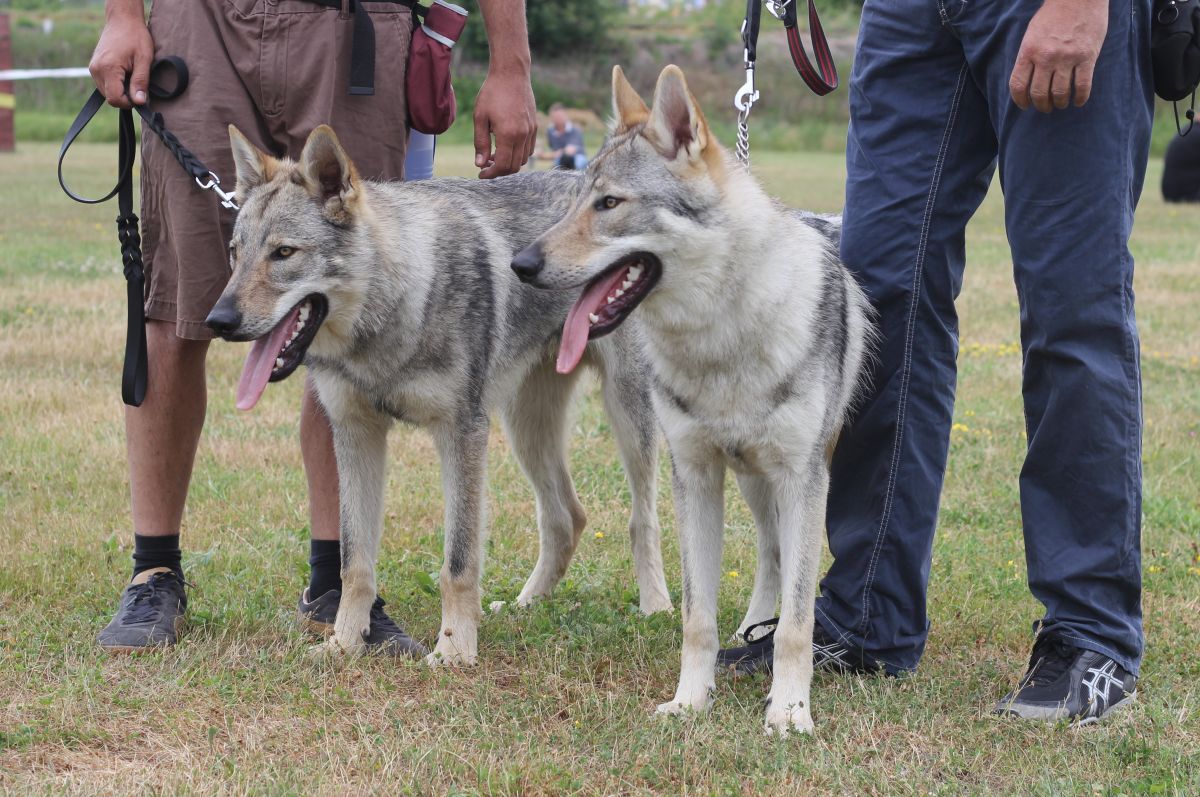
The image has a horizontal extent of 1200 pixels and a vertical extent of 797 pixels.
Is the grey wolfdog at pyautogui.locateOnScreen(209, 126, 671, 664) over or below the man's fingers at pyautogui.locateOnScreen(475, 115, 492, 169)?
below

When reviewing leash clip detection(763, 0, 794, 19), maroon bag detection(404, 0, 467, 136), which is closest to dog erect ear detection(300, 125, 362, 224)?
maroon bag detection(404, 0, 467, 136)

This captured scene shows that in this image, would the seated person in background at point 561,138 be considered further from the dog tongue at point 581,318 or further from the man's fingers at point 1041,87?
the man's fingers at point 1041,87

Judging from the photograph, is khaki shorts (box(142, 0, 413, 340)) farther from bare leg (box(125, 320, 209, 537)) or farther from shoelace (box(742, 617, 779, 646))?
shoelace (box(742, 617, 779, 646))

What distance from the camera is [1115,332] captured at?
3.01m

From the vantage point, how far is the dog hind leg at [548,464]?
425 centimetres

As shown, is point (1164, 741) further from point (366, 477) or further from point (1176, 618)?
point (366, 477)

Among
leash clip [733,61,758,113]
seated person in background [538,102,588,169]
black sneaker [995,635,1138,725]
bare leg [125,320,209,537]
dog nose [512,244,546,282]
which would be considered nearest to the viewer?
dog nose [512,244,546,282]

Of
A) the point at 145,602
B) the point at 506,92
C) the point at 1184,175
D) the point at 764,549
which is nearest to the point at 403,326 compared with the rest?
the point at 506,92

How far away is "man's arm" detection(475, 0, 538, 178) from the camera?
3619 millimetres

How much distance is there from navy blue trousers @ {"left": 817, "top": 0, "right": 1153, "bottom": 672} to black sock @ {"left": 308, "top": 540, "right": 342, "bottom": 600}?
1.51 meters

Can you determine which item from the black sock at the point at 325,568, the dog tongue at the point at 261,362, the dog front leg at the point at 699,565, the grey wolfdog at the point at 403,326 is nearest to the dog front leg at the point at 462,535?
the grey wolfdog at the point at 403,326

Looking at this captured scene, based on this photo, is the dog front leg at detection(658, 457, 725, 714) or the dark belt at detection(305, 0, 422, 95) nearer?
the dog front leg at detection(658, 457, 725, 714)

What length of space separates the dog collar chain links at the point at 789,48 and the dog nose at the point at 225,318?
137cm

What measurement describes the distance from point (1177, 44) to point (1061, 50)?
0.31m
